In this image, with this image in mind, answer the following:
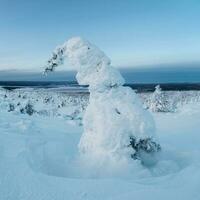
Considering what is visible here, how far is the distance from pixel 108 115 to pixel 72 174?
1.06 m

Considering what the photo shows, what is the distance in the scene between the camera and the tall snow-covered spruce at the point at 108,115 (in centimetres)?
543

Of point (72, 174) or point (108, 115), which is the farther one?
point (108, 115)

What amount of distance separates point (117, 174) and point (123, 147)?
1.48ft

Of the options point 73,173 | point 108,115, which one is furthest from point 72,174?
point 108,115

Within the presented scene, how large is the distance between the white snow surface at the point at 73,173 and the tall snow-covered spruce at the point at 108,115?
9.2 inches

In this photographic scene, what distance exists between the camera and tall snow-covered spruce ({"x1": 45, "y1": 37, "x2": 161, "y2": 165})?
5434 millimetres

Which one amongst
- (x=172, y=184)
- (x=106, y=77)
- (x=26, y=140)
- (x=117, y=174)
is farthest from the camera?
(x=26, y=140)

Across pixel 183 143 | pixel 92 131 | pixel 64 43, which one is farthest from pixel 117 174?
pixel 183 143

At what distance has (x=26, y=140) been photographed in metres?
6.05

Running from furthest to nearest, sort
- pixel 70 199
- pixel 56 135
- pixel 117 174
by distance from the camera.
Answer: pixel 56 135, pixel 117 174, pixel 70 199

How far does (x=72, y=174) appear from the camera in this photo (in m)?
5.43

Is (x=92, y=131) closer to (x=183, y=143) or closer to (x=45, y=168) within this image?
(x=45, y=168)

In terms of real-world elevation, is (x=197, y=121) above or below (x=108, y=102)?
below

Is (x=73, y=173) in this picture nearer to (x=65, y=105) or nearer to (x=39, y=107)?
(x=39, y=107)
